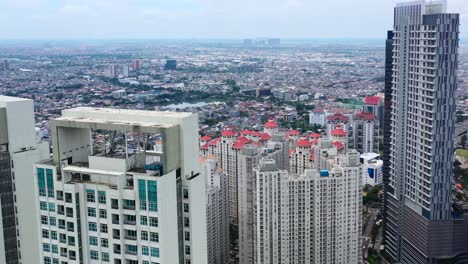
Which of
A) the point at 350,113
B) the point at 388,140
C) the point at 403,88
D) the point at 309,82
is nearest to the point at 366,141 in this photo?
the point at 350,113

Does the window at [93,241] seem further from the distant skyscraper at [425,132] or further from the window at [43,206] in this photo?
the distant skyscraper at [425,132]

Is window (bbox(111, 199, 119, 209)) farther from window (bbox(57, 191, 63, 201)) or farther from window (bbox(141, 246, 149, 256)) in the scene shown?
window (bbox(57, 191, 63, 201))

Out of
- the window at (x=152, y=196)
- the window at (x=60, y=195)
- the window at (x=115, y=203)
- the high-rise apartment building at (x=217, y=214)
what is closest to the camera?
the window at (x=152, y=196)

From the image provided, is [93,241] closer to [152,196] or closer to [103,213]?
[103,213]

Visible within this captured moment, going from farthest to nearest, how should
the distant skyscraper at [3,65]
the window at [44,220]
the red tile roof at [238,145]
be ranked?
the distant skyscraper at [3,65] → the red tile roof at [238,145] → the window at [44,220]

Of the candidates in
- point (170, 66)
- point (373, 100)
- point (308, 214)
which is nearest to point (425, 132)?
point (308, 214)

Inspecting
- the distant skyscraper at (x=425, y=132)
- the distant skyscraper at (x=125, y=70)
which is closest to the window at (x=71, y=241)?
the distant skyscraper at (x=425, y=132)

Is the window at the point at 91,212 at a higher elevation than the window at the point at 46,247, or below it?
higher
